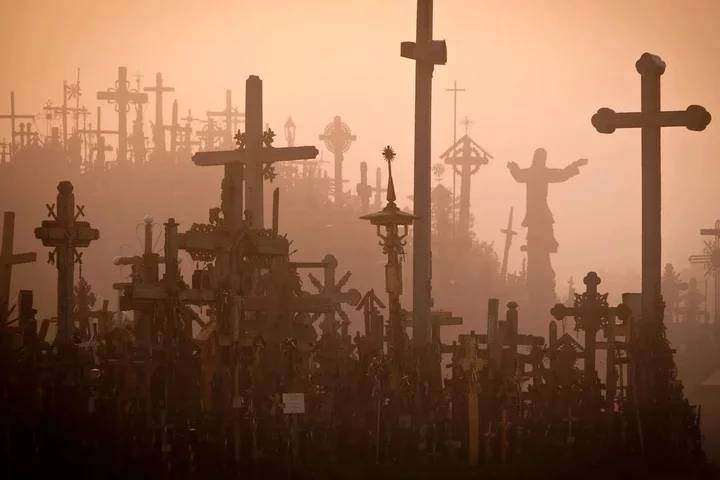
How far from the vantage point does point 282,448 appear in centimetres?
1842

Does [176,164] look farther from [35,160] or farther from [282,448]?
[282,448]

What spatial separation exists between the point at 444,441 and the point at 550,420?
1.85 metres

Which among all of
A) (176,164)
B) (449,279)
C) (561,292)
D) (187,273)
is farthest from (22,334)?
(561,292)

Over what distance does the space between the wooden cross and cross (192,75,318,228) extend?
36.1 m

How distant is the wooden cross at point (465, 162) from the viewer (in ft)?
194

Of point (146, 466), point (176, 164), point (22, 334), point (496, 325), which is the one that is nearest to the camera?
point (146, 466)

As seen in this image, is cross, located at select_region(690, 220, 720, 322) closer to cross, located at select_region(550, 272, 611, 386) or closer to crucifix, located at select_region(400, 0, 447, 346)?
crucifix, located at select_region(400, 0, 447, 346)

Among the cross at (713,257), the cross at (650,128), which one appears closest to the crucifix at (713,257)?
the cross at (713,257)

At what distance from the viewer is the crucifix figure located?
5359cm

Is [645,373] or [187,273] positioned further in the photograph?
[187,273]

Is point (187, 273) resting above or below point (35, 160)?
below

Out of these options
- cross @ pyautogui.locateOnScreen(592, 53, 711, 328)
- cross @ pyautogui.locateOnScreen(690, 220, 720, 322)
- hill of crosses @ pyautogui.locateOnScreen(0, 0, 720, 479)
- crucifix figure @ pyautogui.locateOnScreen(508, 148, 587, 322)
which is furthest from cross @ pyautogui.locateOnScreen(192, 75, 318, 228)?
cross @ pyautogui.locateOnScreen(690, 220, 720, 322)

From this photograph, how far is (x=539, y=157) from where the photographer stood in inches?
2103

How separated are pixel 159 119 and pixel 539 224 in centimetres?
1898
